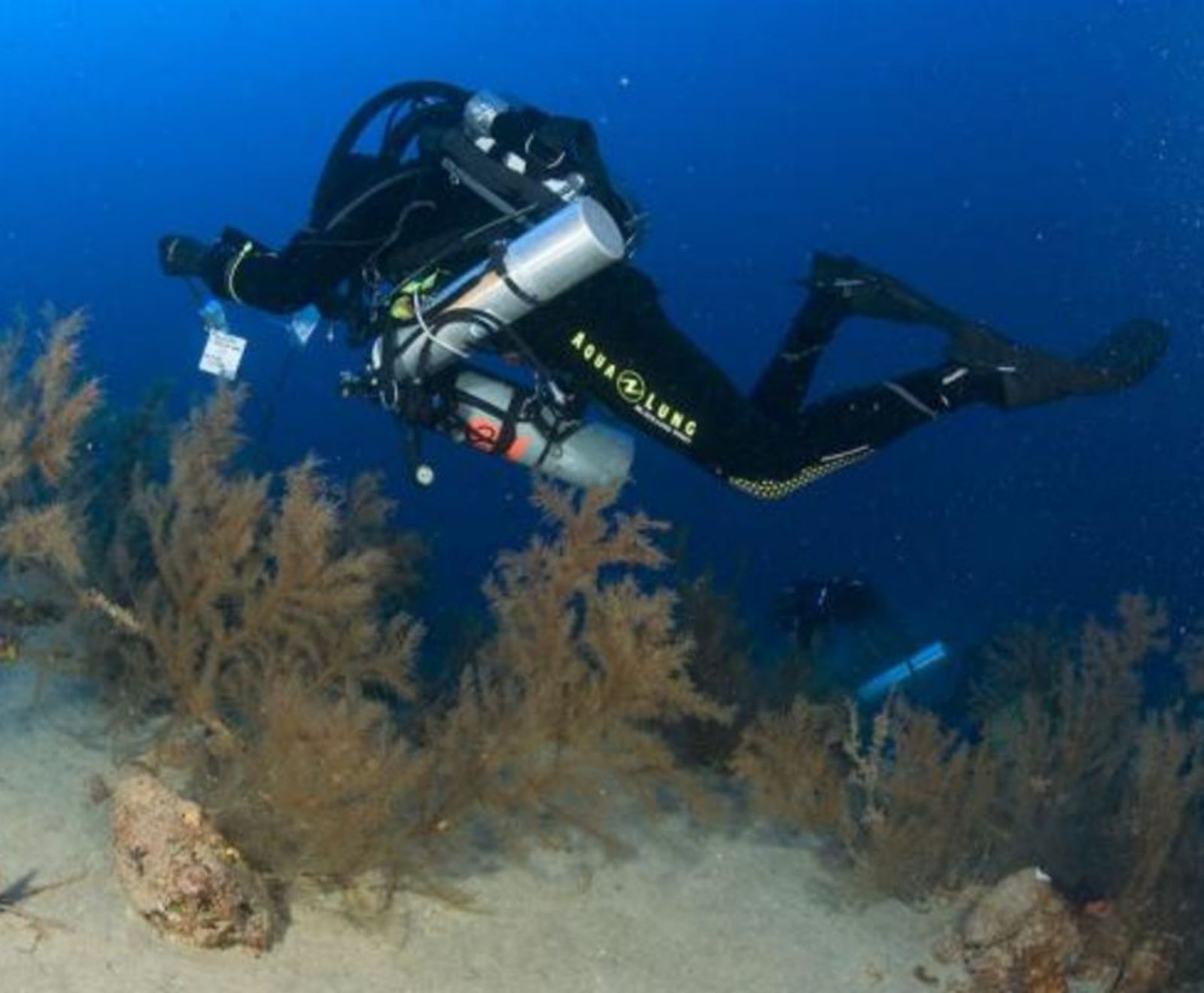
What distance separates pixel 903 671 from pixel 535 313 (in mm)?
4822

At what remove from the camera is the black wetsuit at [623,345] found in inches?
222

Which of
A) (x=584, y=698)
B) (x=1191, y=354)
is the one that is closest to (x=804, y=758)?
(x=584, y=698)

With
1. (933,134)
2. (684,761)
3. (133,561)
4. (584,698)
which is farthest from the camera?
(933,134)

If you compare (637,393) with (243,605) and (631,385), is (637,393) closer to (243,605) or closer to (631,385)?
(631,385)

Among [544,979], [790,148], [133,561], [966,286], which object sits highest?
[790,148]

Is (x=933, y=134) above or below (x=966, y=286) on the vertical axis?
above

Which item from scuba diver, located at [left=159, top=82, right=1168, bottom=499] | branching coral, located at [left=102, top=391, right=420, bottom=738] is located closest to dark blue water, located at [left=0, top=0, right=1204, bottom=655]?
scuba diver, located at [left=159, top=82, right=1168, bottom=499]

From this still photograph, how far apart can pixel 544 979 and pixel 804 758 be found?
6.57 feet

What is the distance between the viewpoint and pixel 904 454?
120ft

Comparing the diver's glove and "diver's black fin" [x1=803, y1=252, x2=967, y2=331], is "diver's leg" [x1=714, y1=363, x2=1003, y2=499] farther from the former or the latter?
the diver's glove

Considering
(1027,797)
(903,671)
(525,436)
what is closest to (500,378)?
(525,436)

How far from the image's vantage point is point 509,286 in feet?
16.8

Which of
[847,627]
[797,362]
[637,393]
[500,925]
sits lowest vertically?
[500,925]

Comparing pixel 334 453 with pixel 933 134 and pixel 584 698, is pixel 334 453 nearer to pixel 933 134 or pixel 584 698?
pixel 584 698
